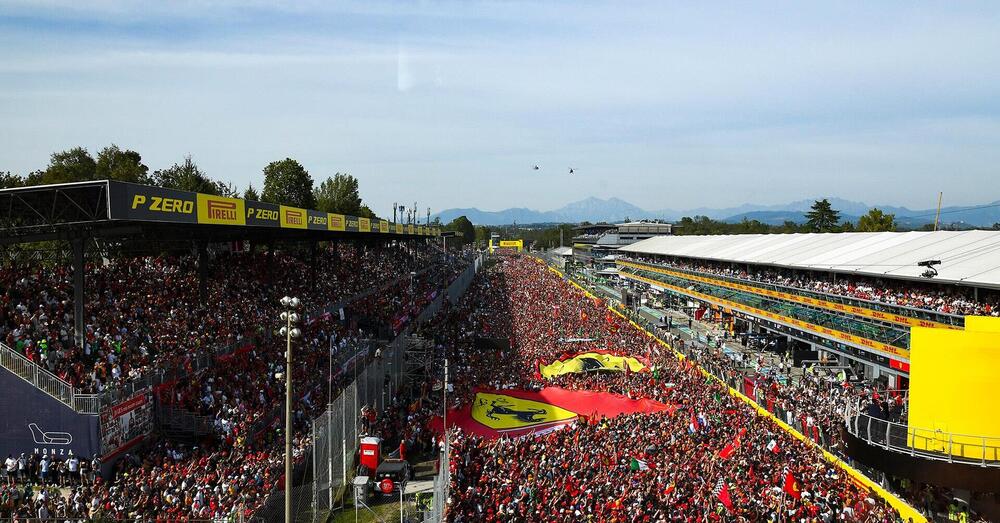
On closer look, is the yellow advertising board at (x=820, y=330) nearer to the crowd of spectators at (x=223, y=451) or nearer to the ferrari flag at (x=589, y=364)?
the ferrari flag at (x=589, y=364)

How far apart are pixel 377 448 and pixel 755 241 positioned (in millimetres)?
50530

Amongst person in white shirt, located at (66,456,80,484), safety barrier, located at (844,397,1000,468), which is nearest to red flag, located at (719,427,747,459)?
safety barrier, located at (844,397,1000,468)

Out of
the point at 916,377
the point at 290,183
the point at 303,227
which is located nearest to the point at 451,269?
the point at 290,183

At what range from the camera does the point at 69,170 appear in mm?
54188

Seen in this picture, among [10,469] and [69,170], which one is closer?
[10,469]

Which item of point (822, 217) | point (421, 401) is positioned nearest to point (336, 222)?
point (421, 401)

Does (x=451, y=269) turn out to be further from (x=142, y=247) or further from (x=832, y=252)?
(x=142, y=247)

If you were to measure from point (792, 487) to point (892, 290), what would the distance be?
786 inches

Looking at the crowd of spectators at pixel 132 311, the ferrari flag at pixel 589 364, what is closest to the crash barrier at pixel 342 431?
the crowd of spectators at pixel 132 311

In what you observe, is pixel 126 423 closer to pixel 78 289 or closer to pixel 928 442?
pixel 78 289

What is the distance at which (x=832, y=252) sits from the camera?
43.3 meters

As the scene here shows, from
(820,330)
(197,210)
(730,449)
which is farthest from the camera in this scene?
(820,330)

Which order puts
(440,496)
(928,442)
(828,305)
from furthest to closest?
(828,305)
(928,442)
(440,496)

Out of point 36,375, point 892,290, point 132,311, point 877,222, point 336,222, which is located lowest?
point 36,375
